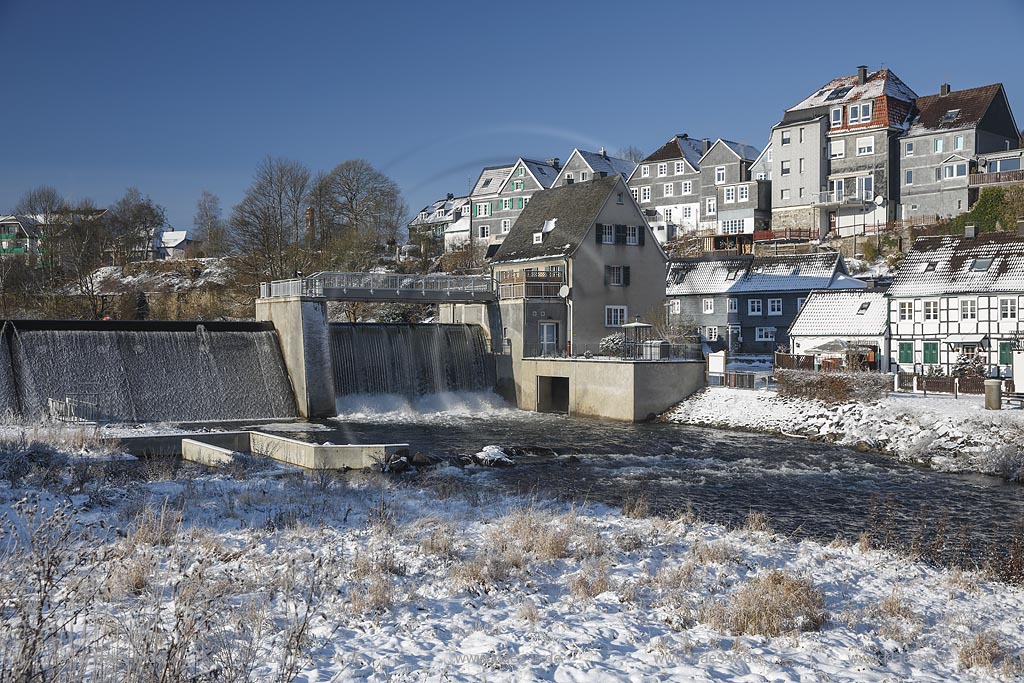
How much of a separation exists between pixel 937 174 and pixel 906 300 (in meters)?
31.4

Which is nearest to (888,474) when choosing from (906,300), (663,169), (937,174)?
(906,300)

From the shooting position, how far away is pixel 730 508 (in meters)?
22.2

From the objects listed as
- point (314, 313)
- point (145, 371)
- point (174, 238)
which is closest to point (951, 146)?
point (314, 313)

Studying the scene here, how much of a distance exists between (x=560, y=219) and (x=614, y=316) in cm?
711

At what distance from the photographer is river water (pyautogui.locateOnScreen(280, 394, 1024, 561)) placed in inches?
811

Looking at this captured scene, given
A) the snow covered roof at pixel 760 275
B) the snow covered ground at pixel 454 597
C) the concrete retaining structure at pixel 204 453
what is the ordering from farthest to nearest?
the snow covered roof at pixel 760 275, the concrete retaining structure at pixel 204 453, the snow covered ground at pixel 454 597

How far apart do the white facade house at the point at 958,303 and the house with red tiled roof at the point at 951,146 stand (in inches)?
1052

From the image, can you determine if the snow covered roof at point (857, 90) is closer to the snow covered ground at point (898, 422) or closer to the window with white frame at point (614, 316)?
the window with white frame at point (614, 316)

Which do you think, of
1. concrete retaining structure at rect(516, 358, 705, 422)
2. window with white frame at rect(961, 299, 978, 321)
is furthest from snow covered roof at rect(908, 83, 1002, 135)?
concrete retaining structure at rect(516, 358, 705, 422)

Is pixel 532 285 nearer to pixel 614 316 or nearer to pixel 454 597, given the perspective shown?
pixel 614 316

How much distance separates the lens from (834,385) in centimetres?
3825

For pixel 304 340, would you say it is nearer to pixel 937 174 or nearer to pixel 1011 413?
pixel 1011 413

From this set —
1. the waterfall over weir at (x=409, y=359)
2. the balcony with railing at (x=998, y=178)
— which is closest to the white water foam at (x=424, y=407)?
the waterfall over weir at (x=409, y=359)

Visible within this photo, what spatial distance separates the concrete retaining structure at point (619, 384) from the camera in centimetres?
4216
